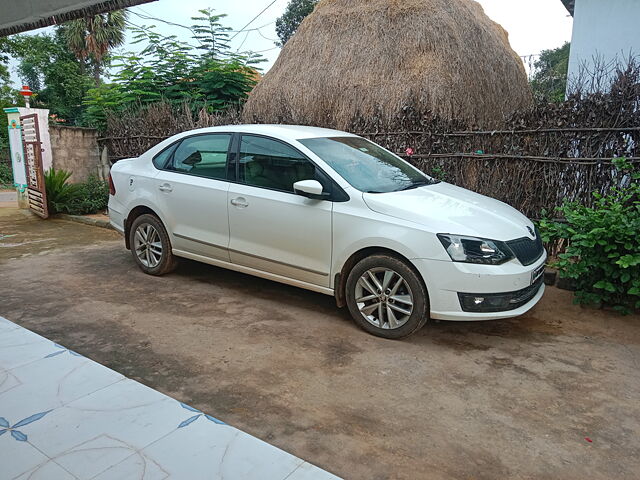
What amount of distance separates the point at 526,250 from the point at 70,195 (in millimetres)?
8749

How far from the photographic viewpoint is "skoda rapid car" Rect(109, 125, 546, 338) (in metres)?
3.79

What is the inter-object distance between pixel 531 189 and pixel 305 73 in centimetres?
566

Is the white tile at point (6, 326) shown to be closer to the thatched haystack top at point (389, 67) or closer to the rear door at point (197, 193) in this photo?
the rear door at point (197, 193)

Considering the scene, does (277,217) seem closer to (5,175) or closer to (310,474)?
(310,474)

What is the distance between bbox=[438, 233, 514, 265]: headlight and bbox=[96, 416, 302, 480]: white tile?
6.50 ft

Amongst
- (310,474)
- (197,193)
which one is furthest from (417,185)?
(310,474)

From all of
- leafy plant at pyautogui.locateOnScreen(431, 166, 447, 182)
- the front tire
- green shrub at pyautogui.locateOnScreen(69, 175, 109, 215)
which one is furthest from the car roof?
green shrub at pyautogui.locateOnScreen(69, 175, 109, 215)

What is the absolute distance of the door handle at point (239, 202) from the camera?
467 centimetres

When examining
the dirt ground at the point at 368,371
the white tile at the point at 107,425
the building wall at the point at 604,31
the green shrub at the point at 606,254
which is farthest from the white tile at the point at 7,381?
the building wall at the point at 604,31

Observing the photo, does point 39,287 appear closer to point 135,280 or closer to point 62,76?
point 135,280

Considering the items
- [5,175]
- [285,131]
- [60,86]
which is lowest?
[5,175]

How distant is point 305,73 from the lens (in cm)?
998

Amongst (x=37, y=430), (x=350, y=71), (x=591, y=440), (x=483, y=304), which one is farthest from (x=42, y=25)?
(x=350, y=71)

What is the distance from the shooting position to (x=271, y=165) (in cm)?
468
